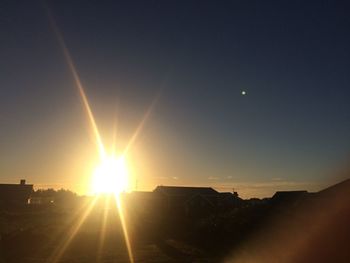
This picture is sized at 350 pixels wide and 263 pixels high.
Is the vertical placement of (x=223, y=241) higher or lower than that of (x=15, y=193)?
lower

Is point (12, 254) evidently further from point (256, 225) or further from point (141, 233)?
point (256, 225)

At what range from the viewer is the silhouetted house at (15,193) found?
74812mm

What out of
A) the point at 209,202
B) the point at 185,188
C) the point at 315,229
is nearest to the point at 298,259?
the point at 315,229

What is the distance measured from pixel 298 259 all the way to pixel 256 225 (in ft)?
51.5

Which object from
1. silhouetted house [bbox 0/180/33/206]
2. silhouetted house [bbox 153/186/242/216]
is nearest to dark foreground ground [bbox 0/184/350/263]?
silhouetted house [bbox 153/186/242/216]

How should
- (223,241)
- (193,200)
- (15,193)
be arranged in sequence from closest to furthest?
1. (223,241)
2. (193,200)
3. (15,193)

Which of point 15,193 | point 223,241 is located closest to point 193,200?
point 223,241

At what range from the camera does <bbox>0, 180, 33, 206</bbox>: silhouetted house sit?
74.8m

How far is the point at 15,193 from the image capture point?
252 ft

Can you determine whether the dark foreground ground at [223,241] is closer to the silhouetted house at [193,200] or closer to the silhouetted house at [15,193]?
the silhouetted house at [193,200]

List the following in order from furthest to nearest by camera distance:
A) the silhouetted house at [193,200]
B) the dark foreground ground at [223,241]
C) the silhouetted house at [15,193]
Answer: the silhouetted house at [15,193] < the silhouetted house at [193,200] < the dark foreground ground at [223,241]

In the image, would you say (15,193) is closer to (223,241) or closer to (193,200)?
(193,200)

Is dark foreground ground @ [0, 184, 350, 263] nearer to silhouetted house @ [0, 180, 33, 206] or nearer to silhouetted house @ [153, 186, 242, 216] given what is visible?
silhouetted house @ [153, 186, 242, 216]

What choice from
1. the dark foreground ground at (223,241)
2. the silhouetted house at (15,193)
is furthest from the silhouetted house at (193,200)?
the silhouetted house at (15,193)
